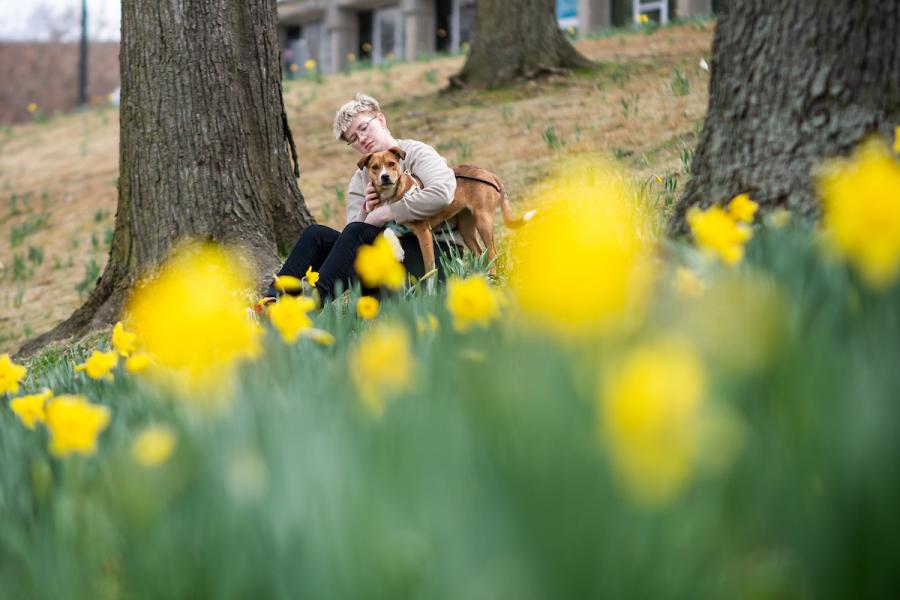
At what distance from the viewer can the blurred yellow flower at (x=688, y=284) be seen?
71.0 inches

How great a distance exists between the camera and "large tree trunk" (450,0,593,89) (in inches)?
390

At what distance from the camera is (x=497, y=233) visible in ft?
19.6

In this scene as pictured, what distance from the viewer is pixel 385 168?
14.6 ft

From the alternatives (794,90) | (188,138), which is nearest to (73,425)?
(794,90)

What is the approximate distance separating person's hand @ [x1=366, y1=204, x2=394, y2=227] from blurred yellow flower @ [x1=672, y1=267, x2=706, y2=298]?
252cm

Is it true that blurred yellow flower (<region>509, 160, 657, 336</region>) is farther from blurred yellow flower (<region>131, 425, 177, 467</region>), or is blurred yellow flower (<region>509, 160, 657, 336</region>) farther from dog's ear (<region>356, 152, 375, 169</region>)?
dog's ear (<region>356, 152, 375, 169</region>)

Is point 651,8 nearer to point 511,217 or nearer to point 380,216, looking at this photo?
point 511,217

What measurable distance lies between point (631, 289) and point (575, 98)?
7.76m

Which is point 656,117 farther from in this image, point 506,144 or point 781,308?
point 781,308

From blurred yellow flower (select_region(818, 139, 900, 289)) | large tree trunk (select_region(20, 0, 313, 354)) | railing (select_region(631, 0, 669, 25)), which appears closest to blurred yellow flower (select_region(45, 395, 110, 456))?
blurred yellow flower (select_region(818, 139, 900, 289))

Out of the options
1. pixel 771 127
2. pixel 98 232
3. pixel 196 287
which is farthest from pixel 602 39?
pixel 196 287

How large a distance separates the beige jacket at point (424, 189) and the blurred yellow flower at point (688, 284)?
7.92 ft

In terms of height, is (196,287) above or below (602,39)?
below

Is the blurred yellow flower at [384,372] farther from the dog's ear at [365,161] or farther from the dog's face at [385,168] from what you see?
the dog's ear at [365,161]
